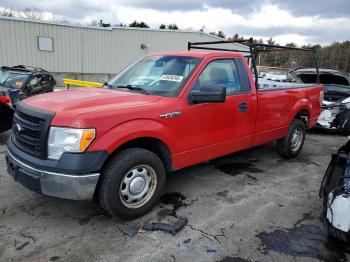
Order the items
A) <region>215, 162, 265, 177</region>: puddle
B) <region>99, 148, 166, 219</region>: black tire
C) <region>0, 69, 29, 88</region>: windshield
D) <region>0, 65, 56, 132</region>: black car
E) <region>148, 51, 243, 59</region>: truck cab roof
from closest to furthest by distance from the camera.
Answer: <region>99, 148, 166, 219</region>: black tire, <region>148, 51, 243, 59</region>: truck cab roof, <region>215, 162, 265, 177</region>: puddle, <region>0, 65, 56, 132</region>: black car, <region>0, 69, 29, 88</region>: windshield

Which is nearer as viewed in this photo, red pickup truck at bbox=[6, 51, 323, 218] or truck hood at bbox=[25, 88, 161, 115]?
red pickup truck at bbox=[6, 51, 323, 218]

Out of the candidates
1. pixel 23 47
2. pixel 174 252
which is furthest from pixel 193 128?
pixel 23 47

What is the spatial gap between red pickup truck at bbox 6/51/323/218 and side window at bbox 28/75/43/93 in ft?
21.8

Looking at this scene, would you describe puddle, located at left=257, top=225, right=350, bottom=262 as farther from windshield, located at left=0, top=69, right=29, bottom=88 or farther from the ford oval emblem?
windshield, located at left=0, top=69, right=29, bottom=88

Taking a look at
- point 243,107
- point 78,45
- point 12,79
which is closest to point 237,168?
point 243,107

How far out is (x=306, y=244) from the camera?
3348 mm

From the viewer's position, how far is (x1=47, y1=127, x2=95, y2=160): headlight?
313 centimetres

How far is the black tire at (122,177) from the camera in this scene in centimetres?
338

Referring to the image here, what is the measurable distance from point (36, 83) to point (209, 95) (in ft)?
27.4

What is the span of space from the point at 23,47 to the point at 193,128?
1722cm

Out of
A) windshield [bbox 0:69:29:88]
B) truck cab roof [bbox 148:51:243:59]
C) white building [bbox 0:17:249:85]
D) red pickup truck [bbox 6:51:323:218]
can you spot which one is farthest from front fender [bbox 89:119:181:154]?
white building [bbox 0:17:249:85]

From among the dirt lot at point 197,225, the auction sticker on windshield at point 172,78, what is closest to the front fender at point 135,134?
the auction sticker on windshield at point 172,78

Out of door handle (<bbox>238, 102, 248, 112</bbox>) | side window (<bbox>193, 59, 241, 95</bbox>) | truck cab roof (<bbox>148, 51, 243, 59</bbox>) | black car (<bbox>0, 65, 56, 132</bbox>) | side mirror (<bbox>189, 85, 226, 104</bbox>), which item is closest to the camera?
side mirror (<bbox>189, 85, 226, 104</bbox>)

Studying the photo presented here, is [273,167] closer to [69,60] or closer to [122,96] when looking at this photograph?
[122,96]
